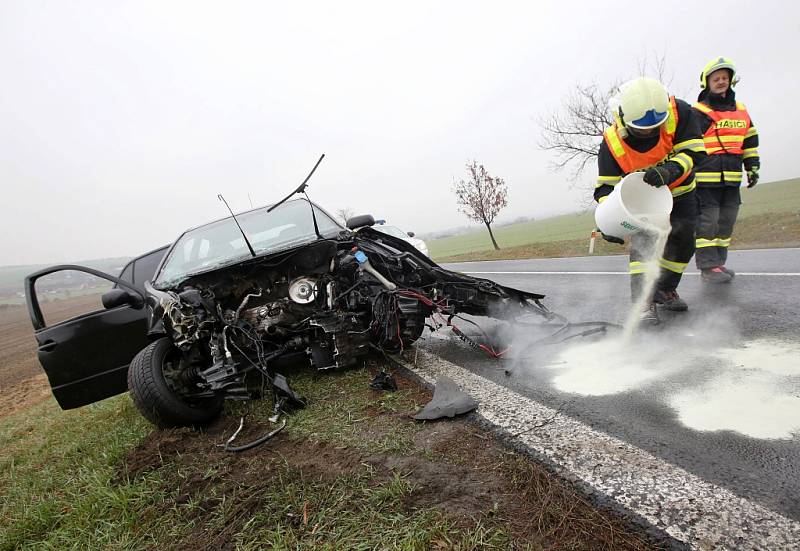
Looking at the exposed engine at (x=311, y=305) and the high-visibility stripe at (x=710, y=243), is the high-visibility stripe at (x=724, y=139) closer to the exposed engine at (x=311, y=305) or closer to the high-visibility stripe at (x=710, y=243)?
the high-visibility stripe at (x=710, y=243)

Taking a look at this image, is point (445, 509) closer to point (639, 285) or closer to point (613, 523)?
point (613, 523)

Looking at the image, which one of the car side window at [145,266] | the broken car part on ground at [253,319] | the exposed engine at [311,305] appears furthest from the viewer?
the car side window at [145,266]

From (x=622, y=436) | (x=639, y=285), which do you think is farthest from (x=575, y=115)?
(x=622, y=436)

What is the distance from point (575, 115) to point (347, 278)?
15.7 meters

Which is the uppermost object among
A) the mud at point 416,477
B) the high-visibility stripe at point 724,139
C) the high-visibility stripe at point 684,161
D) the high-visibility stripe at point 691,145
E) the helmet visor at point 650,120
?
the helmet visor at point 650,120

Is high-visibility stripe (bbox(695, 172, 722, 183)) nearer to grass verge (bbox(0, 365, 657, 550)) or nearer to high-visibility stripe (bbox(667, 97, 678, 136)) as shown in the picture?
high-visibility stripe (bbox(667, 97, 678, 136))

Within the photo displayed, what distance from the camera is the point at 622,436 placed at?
1932 millimetres

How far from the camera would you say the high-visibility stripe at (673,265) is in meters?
3.81

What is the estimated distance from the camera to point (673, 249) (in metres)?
3.84

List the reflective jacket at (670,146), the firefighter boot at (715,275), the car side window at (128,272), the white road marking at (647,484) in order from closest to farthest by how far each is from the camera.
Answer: the white road marking at (647,484), the reflective jacket at (670,146), the firefighter boot at (715,275), the car side window at (128,272)

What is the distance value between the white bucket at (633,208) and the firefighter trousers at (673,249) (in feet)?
0.83

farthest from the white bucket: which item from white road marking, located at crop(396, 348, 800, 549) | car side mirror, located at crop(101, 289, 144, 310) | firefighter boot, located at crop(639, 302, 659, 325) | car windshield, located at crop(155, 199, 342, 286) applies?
car side mirror, located at crop(101, 289, 144, 310)

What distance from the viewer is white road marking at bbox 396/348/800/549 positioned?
4.16ft

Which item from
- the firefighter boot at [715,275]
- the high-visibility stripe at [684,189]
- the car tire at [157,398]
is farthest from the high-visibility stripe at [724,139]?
the car tire at [157,398]
